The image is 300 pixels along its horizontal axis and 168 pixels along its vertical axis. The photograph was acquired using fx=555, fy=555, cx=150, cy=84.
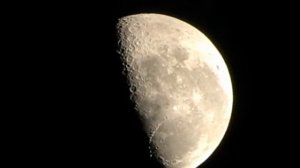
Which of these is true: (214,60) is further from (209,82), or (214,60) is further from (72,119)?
(72,119)

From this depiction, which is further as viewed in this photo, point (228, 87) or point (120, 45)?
point (228, 87)

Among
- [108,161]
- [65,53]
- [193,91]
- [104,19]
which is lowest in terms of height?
[108,161]

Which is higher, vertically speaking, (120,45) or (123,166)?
(120,45)

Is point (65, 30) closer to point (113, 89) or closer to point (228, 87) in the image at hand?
point (113, 89)

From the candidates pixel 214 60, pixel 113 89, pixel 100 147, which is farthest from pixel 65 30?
pixel 214 60

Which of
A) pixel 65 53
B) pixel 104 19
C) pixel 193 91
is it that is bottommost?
pixel 193 91

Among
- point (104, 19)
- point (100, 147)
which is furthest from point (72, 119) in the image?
point (104, 19)
